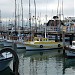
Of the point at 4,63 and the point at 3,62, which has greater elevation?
the point at 3,62

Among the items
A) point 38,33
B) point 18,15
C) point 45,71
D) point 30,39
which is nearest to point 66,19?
point 18,15

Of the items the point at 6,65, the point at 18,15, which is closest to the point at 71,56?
the point at 6,65

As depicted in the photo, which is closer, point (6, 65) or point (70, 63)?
point (6, 65)

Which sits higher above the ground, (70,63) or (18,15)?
(18,15)

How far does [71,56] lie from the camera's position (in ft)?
147

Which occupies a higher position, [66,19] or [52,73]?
[66,19]

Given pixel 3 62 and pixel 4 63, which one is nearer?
pixel 3 62

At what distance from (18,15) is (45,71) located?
181ft

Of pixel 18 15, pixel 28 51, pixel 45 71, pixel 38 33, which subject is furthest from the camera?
pixel 18 15

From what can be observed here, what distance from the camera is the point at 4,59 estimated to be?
30.2 metres

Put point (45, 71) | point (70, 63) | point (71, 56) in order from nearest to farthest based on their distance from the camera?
1. point (45, 71)
2. point (70, 63)
3. point (71, 56)

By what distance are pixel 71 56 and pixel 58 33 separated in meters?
24.5

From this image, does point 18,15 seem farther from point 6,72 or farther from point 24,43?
point 6,72

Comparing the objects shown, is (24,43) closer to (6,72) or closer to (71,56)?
(71,56)
